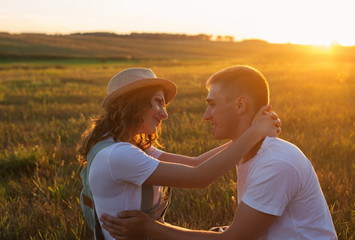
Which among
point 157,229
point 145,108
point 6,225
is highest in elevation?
point 145,108

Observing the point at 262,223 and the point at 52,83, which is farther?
the point at 52,83

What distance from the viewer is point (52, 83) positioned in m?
17.4

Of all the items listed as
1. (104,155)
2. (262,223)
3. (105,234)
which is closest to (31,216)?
(105,234)

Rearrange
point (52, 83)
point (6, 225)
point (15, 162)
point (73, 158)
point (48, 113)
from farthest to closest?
1. point (52, 83)
2. point (48, 113)
3. point (73, 158)
4. point (15, 162)
5. point (6, 225)

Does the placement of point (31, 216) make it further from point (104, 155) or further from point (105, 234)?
point (104, 155)

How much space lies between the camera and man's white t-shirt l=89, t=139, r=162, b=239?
2.22 metres

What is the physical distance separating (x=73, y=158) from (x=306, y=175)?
438 centimetres

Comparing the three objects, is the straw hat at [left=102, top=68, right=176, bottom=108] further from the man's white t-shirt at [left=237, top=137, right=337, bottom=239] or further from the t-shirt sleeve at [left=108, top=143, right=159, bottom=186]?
the man's white t-shirt at [left=237, top=137, right=337, bottom=239]

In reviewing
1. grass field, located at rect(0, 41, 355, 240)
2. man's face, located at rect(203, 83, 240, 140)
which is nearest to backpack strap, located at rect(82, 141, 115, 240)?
grass field, located at rect(0, 41, 355, 240)

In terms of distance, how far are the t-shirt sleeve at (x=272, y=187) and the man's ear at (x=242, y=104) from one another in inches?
18.9

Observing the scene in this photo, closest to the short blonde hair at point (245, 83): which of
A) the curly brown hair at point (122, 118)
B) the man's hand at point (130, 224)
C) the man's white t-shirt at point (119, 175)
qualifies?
the curly brown hair at point (122, 118)

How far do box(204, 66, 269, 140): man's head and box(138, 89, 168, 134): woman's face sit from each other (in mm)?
424

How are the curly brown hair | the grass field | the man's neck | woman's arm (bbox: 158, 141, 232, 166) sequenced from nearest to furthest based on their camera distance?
the man's neck
the curly brown hair
woman's arm (bbox: 158, 141, 232, 166)
the grass field

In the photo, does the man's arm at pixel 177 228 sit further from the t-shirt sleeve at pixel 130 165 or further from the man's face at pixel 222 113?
the man's face at pixel 222 113
